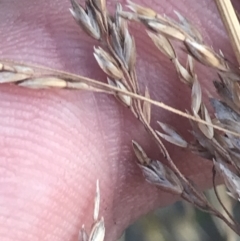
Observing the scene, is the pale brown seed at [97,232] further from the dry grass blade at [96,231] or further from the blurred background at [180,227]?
the blurred background at [180,227]

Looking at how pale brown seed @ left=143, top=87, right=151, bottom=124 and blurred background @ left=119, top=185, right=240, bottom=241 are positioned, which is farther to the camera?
blurred background @ left=119, top=185, right=240, bottom=241

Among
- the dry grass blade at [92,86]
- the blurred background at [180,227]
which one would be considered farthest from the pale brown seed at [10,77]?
the blurred background at [180,227]

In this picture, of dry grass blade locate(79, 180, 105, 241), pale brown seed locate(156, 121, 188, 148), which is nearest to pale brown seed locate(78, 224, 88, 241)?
dry grass blade locate(79, 180, 105, 241)

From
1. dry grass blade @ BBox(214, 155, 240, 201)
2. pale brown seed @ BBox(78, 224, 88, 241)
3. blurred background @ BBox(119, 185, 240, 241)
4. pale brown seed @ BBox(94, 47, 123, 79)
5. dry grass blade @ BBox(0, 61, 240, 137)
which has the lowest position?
blurred background @ BBox(119, 185, 240, 241)

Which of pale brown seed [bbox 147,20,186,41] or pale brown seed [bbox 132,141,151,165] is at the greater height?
pale brown seed [bbox 147,20,186,41]

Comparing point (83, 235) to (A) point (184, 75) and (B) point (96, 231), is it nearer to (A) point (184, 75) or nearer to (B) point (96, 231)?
(B) point (96, 231)

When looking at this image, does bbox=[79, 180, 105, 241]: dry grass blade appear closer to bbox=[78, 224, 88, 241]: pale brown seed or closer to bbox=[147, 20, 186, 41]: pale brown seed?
bbox=[78, 224, 88, 241]: pale brown seed

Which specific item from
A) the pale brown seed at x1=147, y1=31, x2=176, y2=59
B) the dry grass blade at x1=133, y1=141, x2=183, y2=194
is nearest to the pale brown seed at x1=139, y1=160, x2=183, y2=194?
the dry grass blade at x1=133, y1=141, x2=183, y2=194
